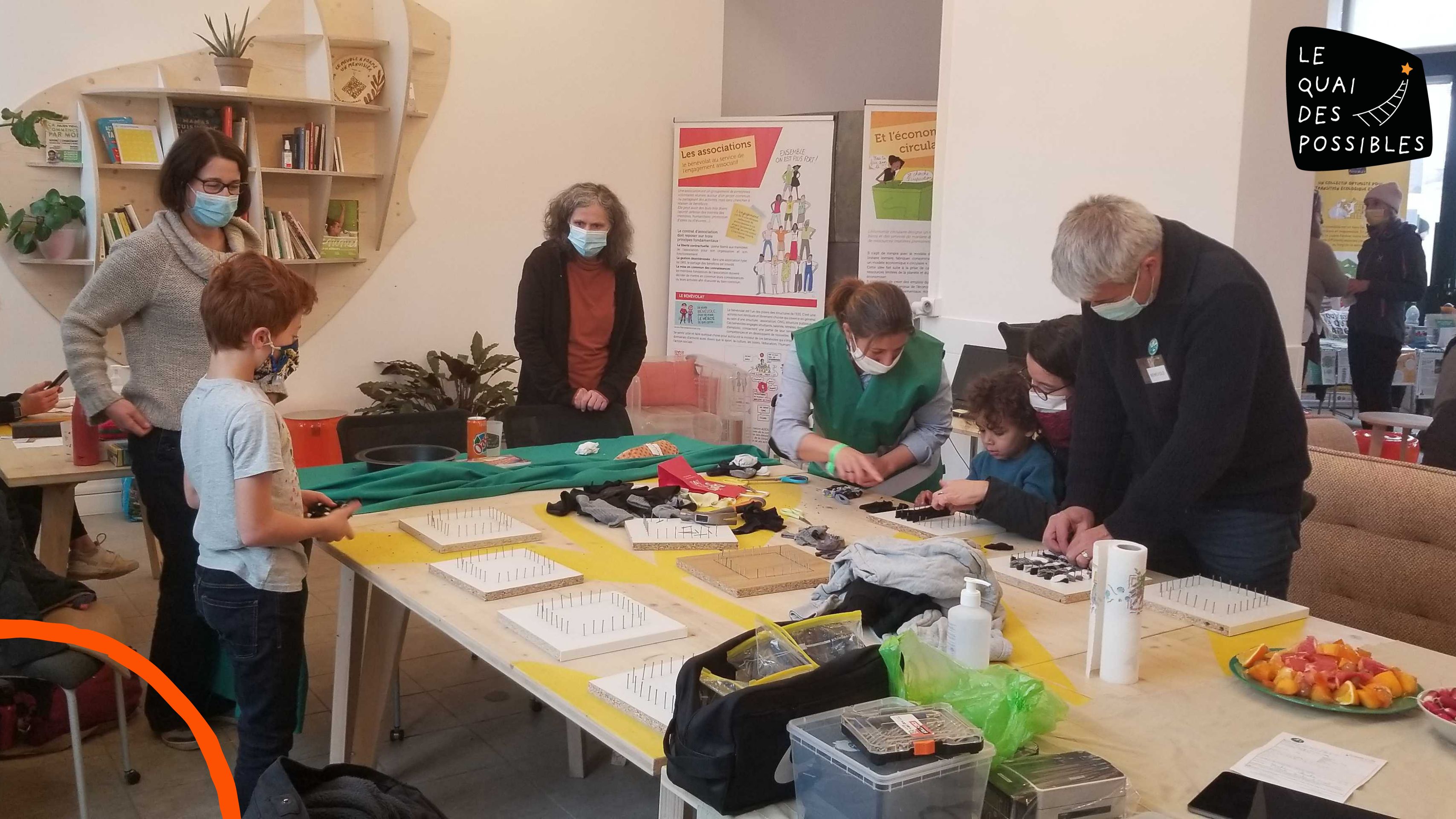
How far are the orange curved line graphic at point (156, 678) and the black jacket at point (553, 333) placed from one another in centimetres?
251

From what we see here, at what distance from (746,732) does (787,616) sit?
2.28 ft

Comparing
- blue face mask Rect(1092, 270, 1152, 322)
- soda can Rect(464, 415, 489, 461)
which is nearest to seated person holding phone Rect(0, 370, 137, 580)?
soda can Rect(464, 415, 489, 461)

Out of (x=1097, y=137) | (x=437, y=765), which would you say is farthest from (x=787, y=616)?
(x=1097, y=137)

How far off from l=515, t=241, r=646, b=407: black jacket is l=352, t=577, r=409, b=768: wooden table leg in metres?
1.44

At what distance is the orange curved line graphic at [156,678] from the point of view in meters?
1.32

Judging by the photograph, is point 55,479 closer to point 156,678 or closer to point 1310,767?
point 156,678

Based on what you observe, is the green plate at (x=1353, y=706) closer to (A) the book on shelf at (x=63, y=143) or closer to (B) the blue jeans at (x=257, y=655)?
(B) the blue jeans at (x=257, y=655)

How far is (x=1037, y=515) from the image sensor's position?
2.52 meters

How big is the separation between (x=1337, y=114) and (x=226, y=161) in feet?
13.5

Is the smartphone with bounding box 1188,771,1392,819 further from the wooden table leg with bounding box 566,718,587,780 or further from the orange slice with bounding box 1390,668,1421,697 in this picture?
the wooden table leg with bounding box 566,718,587,780

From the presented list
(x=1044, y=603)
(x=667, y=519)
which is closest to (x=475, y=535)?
(x=667, y=519)

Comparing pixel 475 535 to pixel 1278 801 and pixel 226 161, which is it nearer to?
pixel 226 161

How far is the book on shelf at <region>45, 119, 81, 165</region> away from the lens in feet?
17.0

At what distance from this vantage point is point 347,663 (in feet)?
8.72
